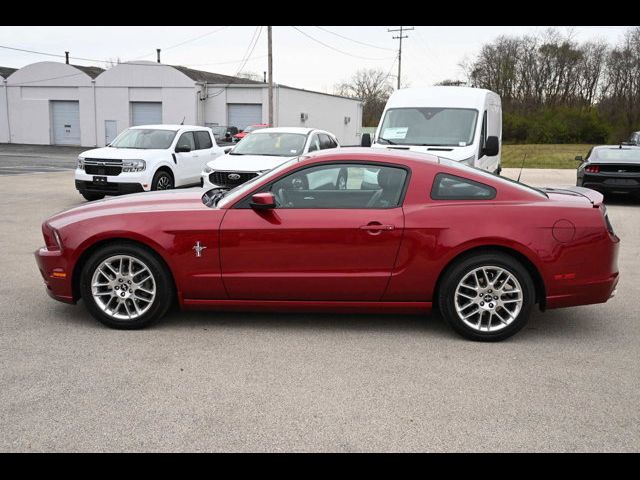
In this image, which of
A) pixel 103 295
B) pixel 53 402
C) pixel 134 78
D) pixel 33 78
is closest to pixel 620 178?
pixel 103 295

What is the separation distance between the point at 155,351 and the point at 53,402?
3.19ft

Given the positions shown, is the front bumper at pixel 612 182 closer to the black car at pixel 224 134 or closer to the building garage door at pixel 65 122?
Answer: the black car at pixel 224 134

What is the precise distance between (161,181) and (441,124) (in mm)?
6045

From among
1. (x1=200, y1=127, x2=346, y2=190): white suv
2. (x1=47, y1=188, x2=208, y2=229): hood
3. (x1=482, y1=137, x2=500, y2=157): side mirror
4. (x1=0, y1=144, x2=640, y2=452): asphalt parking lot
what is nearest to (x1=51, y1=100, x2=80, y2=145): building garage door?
(x1=200, y1=127, x2=346, y2=190): white suv

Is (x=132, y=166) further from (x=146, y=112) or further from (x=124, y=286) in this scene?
(x=146, y=112)

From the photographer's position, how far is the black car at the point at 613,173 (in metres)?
14.0

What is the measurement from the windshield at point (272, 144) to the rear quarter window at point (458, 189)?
758 cm

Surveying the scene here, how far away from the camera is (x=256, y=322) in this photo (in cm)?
540

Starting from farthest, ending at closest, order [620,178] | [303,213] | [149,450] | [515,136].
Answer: [515,136] < [620,178] < [303,213] < [149,450]

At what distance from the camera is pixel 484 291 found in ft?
16.2

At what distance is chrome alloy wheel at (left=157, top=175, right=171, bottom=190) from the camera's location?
13.6 metres

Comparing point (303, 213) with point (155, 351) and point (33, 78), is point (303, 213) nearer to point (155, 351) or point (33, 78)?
point (155, 351)
